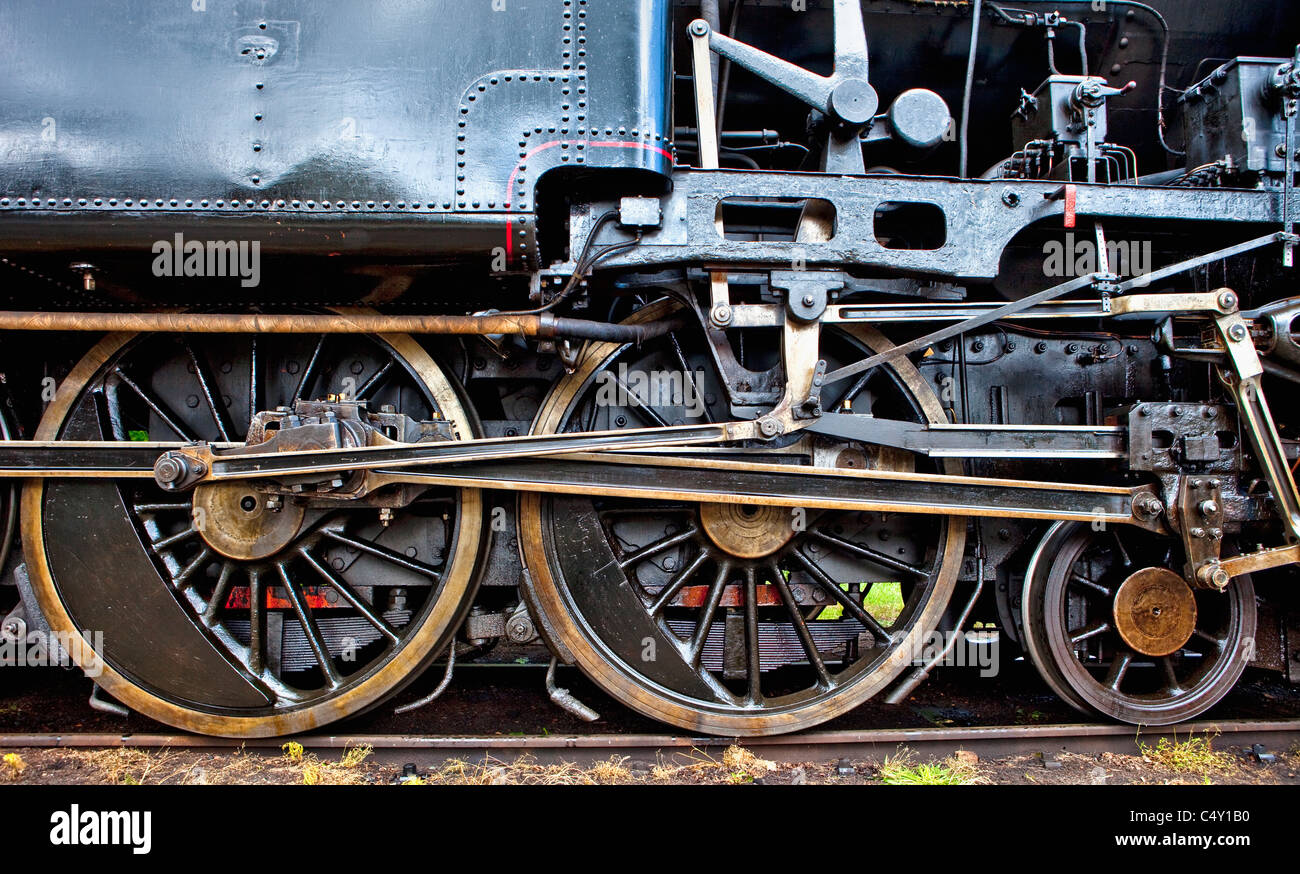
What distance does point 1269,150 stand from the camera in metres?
2.92

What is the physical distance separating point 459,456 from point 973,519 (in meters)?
2.20

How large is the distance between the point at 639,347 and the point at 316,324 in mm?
1276

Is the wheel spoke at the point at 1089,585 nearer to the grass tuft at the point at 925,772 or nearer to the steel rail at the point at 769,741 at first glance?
the steel rail at the point at 769,741

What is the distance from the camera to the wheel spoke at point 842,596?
3.12m

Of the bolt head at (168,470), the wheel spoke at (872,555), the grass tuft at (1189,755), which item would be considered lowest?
the grass tuft at (1189,755)

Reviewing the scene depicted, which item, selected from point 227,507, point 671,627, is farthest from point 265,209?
point 671,627

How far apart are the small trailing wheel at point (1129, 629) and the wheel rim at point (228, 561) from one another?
241 cm

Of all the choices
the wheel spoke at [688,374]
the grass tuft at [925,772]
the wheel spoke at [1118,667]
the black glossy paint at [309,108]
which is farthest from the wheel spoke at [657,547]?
the wheel spoke at [1118,667]

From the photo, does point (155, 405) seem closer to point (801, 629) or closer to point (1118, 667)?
point (801, 629)

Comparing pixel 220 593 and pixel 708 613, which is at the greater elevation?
pixel 220 593

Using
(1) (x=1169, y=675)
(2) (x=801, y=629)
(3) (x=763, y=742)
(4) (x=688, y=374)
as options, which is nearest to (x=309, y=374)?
(4) (x=688, y=374)

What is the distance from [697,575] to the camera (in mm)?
3314

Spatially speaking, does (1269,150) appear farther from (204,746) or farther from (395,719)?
(204,746)

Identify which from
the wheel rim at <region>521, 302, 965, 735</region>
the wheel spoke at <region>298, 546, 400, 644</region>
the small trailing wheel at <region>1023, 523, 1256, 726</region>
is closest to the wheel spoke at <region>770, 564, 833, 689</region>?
the wheel rim at <region>521, 302, 965, 735</region>
